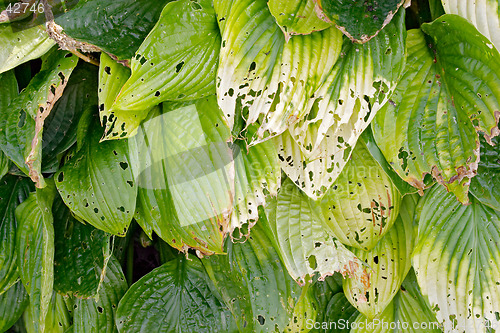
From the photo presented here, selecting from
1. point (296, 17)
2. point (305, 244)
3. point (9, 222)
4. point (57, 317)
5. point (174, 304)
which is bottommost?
point (57, 317)

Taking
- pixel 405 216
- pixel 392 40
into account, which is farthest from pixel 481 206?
pixel 392 40

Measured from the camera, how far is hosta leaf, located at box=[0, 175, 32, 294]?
29.8 inches

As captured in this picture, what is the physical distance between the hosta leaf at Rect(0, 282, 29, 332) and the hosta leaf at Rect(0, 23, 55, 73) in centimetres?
49

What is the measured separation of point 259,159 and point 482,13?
0.36 meters

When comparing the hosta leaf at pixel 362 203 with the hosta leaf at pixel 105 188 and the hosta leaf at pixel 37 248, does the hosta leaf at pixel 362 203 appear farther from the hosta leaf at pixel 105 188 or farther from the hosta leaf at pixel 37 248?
the hosta leaf at pixel 37 248

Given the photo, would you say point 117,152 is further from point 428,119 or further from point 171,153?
point 428,119

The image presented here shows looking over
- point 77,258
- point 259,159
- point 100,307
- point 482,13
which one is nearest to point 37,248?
point 77,258

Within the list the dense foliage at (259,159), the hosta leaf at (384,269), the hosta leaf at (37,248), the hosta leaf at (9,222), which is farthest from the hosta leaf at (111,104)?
the hosta leaf at (384,269)

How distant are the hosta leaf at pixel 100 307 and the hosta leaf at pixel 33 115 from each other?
28 cm

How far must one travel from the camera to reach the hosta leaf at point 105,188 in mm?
637

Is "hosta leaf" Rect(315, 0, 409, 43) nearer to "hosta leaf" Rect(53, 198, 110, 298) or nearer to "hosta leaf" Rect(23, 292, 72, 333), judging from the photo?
"hosta leaf" Rect(53, 198, 110, 298)

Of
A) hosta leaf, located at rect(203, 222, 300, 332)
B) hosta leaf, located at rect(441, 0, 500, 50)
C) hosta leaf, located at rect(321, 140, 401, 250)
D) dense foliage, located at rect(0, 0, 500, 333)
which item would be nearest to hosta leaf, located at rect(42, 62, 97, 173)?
dense foliage, located at rect(0, 0, 500, 333)

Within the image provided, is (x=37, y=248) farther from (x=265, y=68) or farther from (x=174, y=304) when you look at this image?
(x=265, y=68)

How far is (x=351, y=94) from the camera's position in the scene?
552 millimetres
